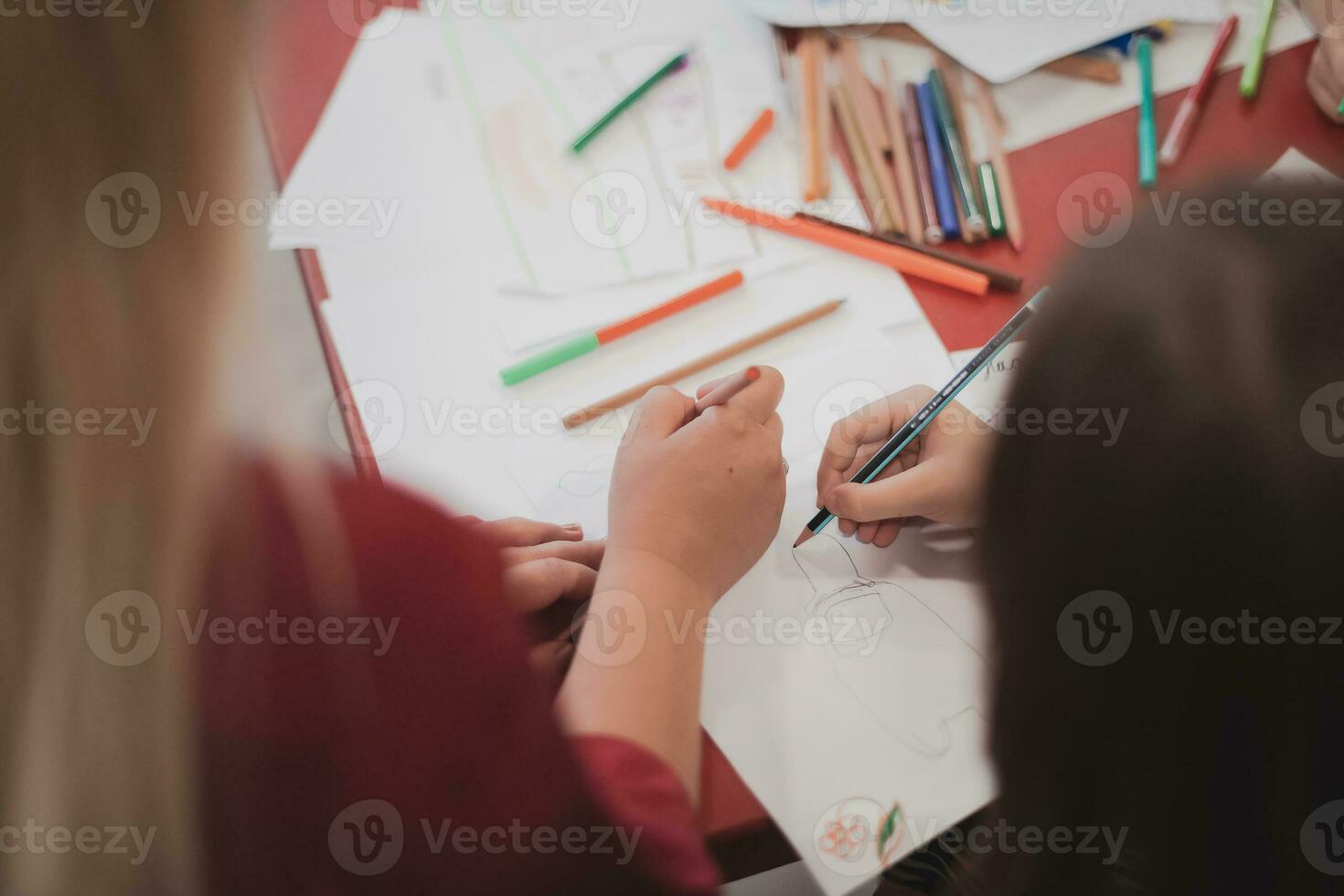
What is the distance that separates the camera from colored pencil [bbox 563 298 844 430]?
0.60 meters

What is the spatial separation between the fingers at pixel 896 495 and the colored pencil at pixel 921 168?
0.64ft

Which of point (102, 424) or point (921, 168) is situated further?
point (921, 168)

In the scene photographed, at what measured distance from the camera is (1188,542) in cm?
36

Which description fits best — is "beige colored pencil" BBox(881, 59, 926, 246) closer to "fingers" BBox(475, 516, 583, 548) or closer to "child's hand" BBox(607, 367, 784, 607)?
"child's hand" BBox(607, 367, 784, 607)

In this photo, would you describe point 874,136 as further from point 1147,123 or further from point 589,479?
point 589,479

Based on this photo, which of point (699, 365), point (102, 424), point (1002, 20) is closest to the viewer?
point (102, 424)

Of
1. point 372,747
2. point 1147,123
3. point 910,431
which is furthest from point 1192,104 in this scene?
point 372,747

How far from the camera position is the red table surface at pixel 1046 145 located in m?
0.63

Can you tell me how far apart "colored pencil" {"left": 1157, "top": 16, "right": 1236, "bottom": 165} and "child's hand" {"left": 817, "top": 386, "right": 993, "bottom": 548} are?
0.27 metres

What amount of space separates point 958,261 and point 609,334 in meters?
0.25

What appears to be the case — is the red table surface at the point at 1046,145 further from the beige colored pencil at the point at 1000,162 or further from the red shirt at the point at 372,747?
the red shirt at the point at 372,747

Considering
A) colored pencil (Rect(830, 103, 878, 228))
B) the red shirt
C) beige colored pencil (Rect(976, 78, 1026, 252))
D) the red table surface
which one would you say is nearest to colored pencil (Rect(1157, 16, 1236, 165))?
the red table surface

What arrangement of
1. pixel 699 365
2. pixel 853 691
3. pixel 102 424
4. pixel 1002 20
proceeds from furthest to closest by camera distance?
1. pixel 1002 20
2. pixel 699 365
3. pixel 853 691
4. pixel 102 424

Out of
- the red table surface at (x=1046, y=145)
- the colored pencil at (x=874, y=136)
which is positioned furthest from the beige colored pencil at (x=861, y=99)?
the red table surface at (x=1046, y=145)
